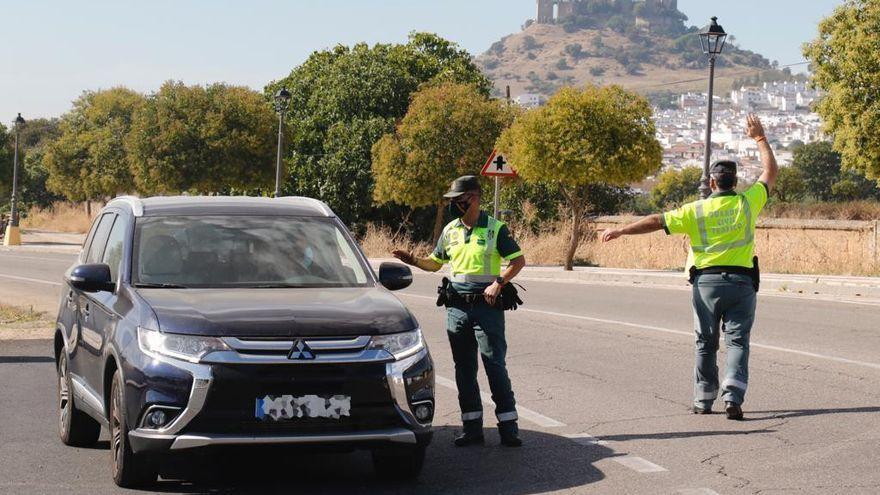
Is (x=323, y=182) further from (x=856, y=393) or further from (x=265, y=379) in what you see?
(x=265, y=379)

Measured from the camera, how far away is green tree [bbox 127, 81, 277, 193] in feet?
177

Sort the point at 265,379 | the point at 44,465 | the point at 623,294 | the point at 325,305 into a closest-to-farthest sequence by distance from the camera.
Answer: the point at 265,379 → the point at 325,305 → the point at 44,465 → the point at 623,294

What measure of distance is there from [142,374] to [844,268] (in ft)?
82.7

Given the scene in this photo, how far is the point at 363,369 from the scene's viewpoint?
6.95 m

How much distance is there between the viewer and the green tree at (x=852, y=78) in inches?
1128

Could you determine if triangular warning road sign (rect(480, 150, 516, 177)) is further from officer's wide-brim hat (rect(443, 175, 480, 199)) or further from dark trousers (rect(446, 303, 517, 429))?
dark trousers (rect(446, 303, 517, 429))

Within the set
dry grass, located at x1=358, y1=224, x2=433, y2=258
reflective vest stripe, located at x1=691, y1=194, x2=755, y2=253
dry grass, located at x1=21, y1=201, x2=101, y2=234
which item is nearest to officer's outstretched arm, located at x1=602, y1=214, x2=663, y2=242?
reflective vest stripe, located at x1=691, y1=194, x2=755, y2=253

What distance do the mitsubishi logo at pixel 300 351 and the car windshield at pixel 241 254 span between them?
113 centimetres

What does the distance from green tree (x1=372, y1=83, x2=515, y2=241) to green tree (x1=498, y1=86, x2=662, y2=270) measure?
388 inches

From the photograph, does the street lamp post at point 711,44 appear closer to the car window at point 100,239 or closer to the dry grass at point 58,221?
the car window at point 100,239

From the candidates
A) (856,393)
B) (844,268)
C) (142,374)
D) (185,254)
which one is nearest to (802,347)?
(856,393)

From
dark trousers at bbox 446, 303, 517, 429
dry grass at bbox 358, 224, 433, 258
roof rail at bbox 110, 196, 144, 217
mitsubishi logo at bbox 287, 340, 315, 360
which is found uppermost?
roof rail at bbox 110, 196, 144, 217

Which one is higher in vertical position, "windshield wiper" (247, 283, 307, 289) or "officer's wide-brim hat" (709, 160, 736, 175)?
"officer's wide-brim hat" (709, 160, 736, 175)

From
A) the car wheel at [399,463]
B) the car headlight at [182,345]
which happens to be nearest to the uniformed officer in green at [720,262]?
the car wheel at [399,463]
